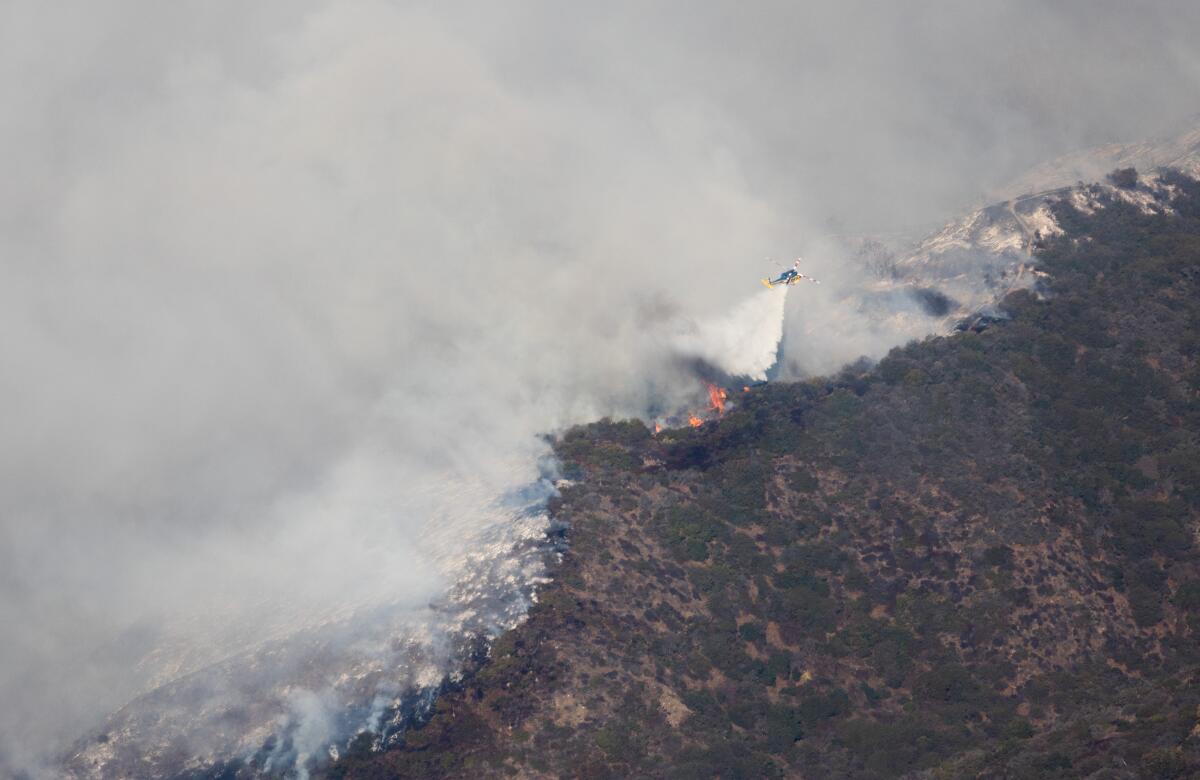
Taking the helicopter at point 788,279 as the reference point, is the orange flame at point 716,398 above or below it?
below

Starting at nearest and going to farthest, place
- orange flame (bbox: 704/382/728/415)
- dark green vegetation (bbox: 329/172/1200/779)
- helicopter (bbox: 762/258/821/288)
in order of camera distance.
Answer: dark green vegetation (bbox: 329/172/1200/779)
orange flame (bbox: 704/382/728/415)
helicopter (bbox: 762/258/821/288)

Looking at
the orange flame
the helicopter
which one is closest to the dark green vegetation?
the orange flame

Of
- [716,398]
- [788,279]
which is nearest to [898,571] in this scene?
[716,398]

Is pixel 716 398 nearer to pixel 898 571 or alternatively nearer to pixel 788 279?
pixel 788 279

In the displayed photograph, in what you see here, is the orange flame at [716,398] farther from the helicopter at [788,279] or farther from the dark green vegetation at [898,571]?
the helicopter at [788,279]

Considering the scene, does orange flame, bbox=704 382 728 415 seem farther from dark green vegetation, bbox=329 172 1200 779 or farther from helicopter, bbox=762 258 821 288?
helicopter, bbox=762 258 821 288

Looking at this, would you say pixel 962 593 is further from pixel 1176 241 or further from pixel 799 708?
pixel 1176 241

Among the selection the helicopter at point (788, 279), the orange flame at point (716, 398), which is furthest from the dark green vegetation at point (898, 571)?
the helicopter at point (788, 279)
